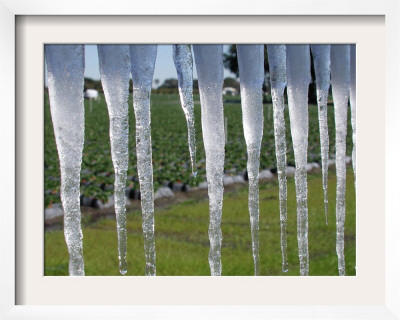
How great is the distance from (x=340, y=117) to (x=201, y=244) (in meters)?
1.54

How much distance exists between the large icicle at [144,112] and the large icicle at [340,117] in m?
0.95

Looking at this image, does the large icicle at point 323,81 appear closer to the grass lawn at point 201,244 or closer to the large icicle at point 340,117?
the large icicle at point 340,117

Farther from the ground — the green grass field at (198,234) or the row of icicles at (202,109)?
the row of icicles at (202,109)

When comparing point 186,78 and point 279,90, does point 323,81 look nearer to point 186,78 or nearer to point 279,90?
point 279,90

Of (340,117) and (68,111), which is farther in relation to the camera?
(340,117)

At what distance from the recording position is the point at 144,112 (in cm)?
232

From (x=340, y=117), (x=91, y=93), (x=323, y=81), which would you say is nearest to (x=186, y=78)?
(x=323, y=81)

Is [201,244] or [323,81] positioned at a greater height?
[323,81]

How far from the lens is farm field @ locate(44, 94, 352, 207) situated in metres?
4.91

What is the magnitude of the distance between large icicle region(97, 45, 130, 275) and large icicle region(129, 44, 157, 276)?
0.16ft

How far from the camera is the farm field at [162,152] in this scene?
4.91 metres

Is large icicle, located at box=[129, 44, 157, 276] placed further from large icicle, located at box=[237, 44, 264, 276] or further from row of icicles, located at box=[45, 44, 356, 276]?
large icicle, located at box=[237, 44, 264, 276]
